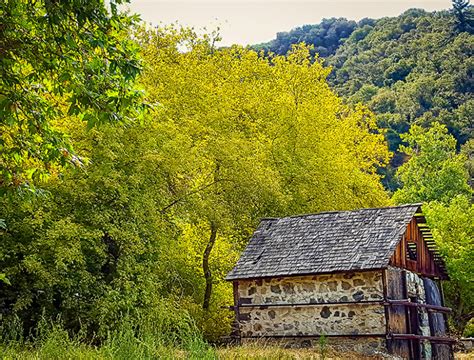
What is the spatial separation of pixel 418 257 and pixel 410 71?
54.8 metres

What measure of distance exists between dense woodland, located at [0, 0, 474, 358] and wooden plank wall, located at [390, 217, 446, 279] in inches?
196

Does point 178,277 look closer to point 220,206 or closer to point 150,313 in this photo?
point 220,206

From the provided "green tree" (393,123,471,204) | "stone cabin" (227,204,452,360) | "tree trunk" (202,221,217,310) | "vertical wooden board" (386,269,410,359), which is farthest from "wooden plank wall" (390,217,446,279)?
"green tree" (393,123,471,204)

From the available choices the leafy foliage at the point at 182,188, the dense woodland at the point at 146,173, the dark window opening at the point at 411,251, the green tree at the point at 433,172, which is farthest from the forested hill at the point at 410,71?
the dark window opening at the point at 411,251

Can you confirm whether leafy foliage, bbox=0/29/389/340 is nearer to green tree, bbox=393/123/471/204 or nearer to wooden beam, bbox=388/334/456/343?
wooden beam, bbox=388/334/456/343

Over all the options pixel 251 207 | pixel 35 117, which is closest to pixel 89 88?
pixel 35 117

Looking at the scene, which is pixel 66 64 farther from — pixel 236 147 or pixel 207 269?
pixel 207 269

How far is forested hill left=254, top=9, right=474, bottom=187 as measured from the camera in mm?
63438

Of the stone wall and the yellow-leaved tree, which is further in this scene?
the yellow-leaved tree

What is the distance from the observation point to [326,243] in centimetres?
1867

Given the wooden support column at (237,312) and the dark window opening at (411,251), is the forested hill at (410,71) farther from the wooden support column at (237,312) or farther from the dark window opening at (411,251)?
the wooden support column at (237,312)

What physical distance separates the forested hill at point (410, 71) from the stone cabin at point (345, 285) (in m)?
43.7

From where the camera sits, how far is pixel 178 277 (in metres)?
22.4

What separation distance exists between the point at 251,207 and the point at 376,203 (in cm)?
608
